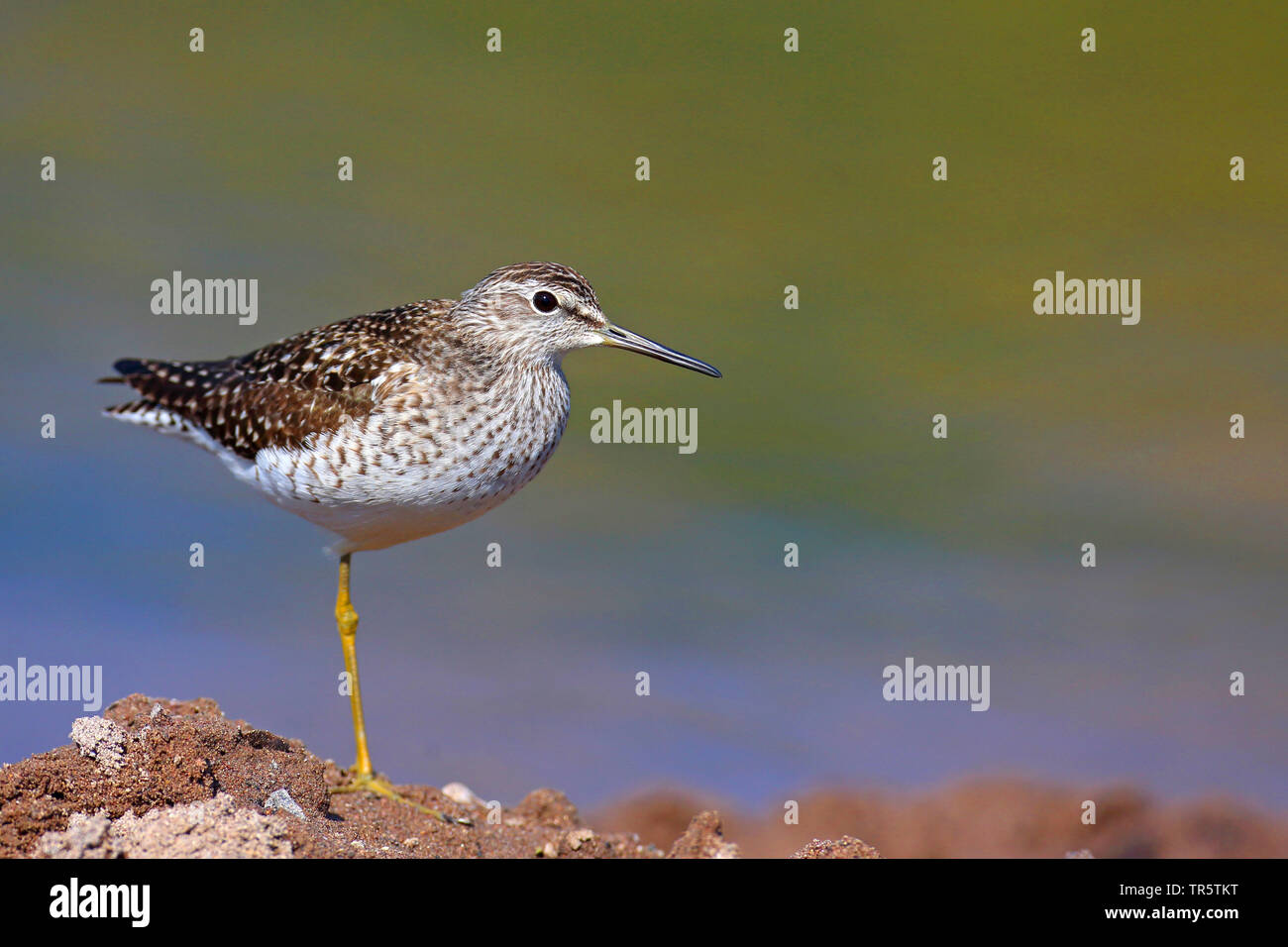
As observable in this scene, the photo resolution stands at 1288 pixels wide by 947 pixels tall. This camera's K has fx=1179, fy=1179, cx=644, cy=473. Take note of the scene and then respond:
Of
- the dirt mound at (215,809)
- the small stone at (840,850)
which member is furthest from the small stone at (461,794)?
the small stone at (840,850)

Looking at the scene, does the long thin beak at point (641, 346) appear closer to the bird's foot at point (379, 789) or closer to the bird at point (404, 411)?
the bird at point (404, 411)

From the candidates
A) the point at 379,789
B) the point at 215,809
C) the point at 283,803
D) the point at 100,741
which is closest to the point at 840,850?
the point at 283,803

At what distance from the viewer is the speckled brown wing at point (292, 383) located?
9148 millimetres

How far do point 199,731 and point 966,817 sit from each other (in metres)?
7.21

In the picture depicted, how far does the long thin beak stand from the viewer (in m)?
9.54

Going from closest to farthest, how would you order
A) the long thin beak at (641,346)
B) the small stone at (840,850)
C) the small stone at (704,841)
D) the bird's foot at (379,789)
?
the small stone at (840,850) < the small stone at (704,841) < the bird's foot at (379,789) < the long thin beak at (641,346)

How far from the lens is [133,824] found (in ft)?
21.4

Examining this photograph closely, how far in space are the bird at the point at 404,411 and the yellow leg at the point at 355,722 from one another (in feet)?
0.04

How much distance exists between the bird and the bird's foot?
17mm

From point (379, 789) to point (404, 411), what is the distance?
121 inches

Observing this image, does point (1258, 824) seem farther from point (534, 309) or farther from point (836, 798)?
point (534, 309)

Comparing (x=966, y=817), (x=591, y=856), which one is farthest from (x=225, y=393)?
(x=966, y=817)

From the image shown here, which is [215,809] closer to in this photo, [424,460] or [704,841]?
[424,460]

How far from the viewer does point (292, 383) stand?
9.54 m
